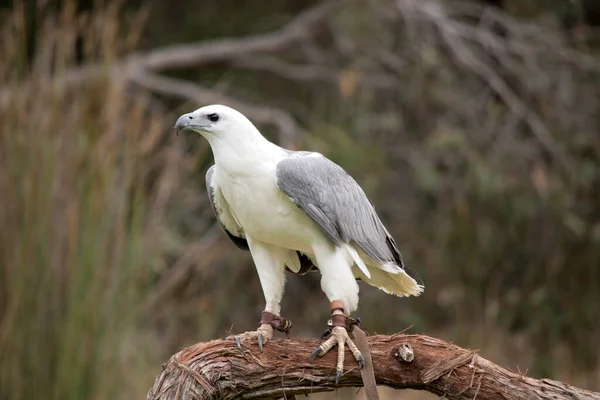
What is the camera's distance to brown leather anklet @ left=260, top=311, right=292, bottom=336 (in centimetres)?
317

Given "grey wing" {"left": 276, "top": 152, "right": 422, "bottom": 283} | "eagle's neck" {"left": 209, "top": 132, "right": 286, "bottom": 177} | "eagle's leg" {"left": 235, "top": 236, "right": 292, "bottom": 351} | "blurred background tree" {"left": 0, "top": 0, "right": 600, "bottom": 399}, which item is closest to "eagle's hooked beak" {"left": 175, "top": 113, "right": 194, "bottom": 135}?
"eagle's neck" {"left": 209, "top": 132, "right": 286, "bottom": 177}

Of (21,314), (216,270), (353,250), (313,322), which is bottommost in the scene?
(313,322)

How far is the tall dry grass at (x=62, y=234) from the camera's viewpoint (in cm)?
439

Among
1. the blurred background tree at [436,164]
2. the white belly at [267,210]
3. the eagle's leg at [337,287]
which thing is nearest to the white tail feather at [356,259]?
the eagle's leg at [337,287]

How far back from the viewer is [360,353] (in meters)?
2.93

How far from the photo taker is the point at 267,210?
309 cm

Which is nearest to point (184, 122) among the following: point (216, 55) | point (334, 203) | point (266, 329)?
point (334, 203)

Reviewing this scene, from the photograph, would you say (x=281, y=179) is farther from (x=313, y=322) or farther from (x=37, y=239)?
(x=313, y=322)

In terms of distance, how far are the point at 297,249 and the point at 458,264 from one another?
15.0 ft

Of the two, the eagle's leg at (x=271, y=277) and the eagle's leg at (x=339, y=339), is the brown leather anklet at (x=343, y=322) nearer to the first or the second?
the eagle's leg at (x=339, y=339)

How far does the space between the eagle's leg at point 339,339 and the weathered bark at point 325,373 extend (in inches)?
1.2

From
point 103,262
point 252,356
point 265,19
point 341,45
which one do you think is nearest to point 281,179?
point 252,356

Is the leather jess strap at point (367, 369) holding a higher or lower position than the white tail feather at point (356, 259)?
lower

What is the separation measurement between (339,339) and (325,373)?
0.12 metres
